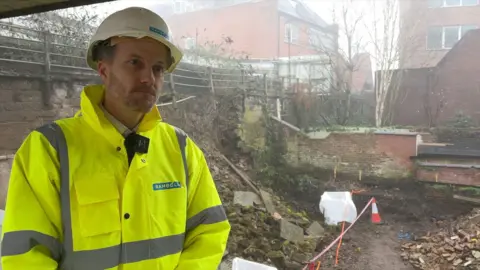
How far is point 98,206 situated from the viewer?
0.64m

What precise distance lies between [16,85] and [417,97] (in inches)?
108

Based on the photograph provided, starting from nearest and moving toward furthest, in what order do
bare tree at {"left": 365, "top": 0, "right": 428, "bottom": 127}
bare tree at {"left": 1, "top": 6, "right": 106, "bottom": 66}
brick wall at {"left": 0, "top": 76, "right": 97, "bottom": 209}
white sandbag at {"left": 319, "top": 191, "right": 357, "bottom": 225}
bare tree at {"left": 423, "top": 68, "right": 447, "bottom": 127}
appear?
1. brick wall at {"left": 0, "top": 76, "right": 97, "bottom": 209}
2. bare tree at {"left": 1, "top": 6, "right": 106, "bottom": 66}
3. bare tree at {"left": 423, "top": 68, "right": 447, "bottom": 127}
4. bare tree at {"left": 365, "top": 0, "right": 428, "bottom": 127}
5. white sandbag at {"left": 319, "top": 191, "right": 357, "bottom": 225}

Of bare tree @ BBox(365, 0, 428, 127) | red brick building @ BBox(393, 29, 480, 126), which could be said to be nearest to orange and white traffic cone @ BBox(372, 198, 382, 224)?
bare tree @ BBox(365, 0, 428, 127)

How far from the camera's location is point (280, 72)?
3.64 metres

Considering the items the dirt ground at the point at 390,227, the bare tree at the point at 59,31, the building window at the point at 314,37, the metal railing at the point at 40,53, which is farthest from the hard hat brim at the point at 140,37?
the building window at the point at 314,37

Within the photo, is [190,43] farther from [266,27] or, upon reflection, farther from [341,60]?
[341,60]

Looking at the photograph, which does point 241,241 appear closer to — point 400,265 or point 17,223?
point 400,265

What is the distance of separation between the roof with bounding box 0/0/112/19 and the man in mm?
539

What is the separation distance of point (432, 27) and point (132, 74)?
103 inches

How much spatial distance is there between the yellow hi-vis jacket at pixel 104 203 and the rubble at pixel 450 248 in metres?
2.72

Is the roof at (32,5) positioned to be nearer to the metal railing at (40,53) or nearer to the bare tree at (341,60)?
the metal railing at (40,53)

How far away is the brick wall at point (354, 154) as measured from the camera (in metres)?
3.60

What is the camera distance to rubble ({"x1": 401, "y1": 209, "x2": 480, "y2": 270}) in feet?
8.98

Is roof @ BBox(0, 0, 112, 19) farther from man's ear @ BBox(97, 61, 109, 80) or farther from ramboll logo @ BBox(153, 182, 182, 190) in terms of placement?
ramboll logo @ BBox(153, 182, 182, 190)
